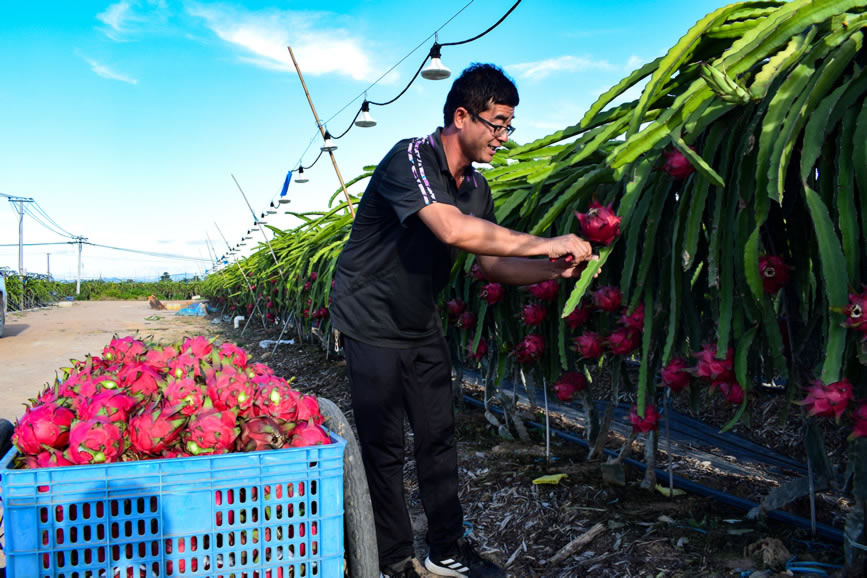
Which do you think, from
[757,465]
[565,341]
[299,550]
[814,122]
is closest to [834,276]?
[814,122]

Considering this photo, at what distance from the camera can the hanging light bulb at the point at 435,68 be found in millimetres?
5617

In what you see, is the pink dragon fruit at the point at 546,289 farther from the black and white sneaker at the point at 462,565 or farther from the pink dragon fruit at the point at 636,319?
the black and white sneaker at the point at 462,565

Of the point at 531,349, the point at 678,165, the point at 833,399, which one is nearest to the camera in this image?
the point at 833,399

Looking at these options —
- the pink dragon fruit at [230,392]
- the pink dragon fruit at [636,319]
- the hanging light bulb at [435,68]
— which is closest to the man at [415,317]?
the pink dragon fruit at [636,319]

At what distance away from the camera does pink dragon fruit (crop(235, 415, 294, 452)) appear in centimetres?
119

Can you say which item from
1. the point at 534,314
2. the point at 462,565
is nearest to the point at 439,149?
the point at 534,314

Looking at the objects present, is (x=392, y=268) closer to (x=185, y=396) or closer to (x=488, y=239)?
(x=488, y=239)

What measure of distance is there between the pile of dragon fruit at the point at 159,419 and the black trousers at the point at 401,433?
2.48 feet

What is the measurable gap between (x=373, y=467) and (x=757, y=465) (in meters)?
2.06

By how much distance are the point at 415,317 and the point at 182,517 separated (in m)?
1.20

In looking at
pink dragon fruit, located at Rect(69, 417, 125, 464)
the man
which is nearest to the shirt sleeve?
the man

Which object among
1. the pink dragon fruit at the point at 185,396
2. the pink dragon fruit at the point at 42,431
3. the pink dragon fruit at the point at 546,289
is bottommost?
the pink dragon fruit at the point at 42,431

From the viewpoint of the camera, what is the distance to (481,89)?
2076 mm

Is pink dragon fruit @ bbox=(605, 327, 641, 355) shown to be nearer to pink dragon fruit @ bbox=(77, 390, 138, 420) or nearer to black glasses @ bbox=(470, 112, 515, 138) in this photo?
black glasses @ bbox=(470, 112, 515, 138)
